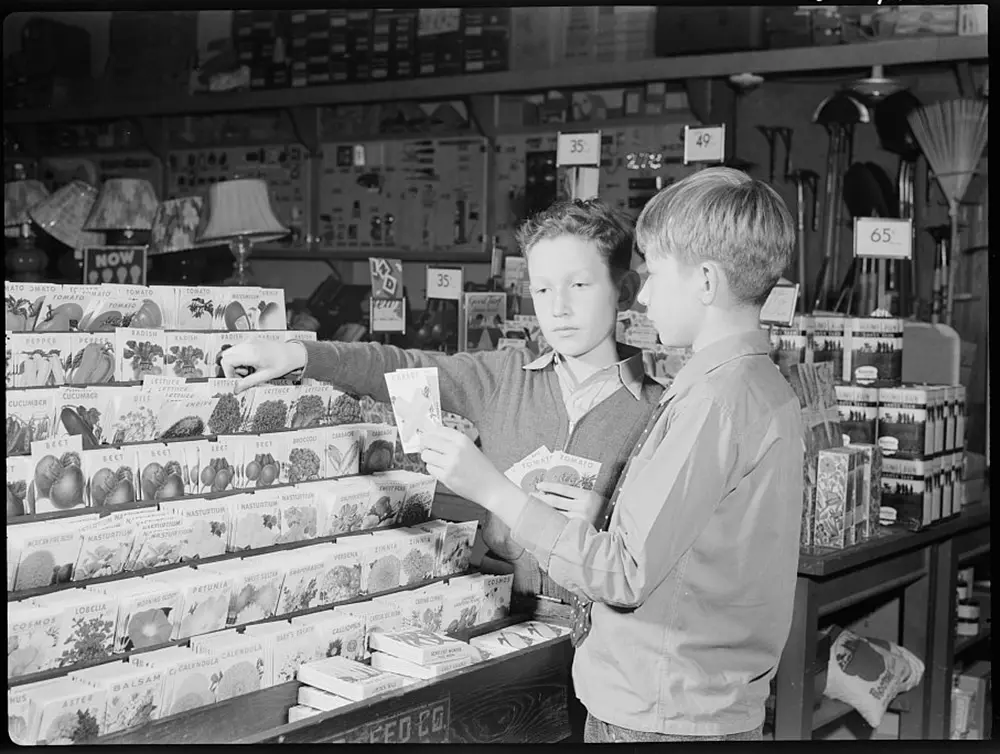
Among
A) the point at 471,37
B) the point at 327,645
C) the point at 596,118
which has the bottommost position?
the point at 327,645

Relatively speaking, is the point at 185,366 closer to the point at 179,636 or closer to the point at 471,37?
the point at 179,636

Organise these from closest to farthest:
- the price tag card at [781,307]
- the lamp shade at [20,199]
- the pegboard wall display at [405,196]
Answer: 1. the price tag card at [781,307]
2. the lamp shade at [20,199]
3. the pegboard wall display at [405,196]

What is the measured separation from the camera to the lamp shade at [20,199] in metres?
5.04

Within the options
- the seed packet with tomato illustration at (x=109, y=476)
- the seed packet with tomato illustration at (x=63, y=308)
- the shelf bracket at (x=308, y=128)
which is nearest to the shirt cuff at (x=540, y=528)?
the seed packet with tomato illustration at (x=109, y=476)

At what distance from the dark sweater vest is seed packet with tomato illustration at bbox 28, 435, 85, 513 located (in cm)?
48

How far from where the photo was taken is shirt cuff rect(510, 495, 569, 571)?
1742 mm

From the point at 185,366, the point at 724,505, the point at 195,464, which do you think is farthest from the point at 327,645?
the point at 724,505

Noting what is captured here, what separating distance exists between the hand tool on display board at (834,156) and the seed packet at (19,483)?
2966 millimetres

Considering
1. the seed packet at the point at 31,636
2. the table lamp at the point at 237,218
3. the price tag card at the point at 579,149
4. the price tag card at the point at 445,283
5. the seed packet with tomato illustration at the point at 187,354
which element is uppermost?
the price tag card at the point at 579,149

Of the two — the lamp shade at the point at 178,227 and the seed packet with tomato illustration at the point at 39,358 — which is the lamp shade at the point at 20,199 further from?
the seed packet with tomato illustration at the point at 39,358

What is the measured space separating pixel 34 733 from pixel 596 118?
3.94 metres

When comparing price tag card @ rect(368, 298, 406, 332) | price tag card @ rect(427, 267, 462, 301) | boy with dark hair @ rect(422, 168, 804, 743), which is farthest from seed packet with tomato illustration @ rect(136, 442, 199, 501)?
price tag card @ rect(427, 267, 462, 301)

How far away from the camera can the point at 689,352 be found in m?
3.40

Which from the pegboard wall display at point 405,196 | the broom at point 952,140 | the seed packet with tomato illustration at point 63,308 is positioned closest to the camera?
the seed packet with tomato illustration at point 63,308
